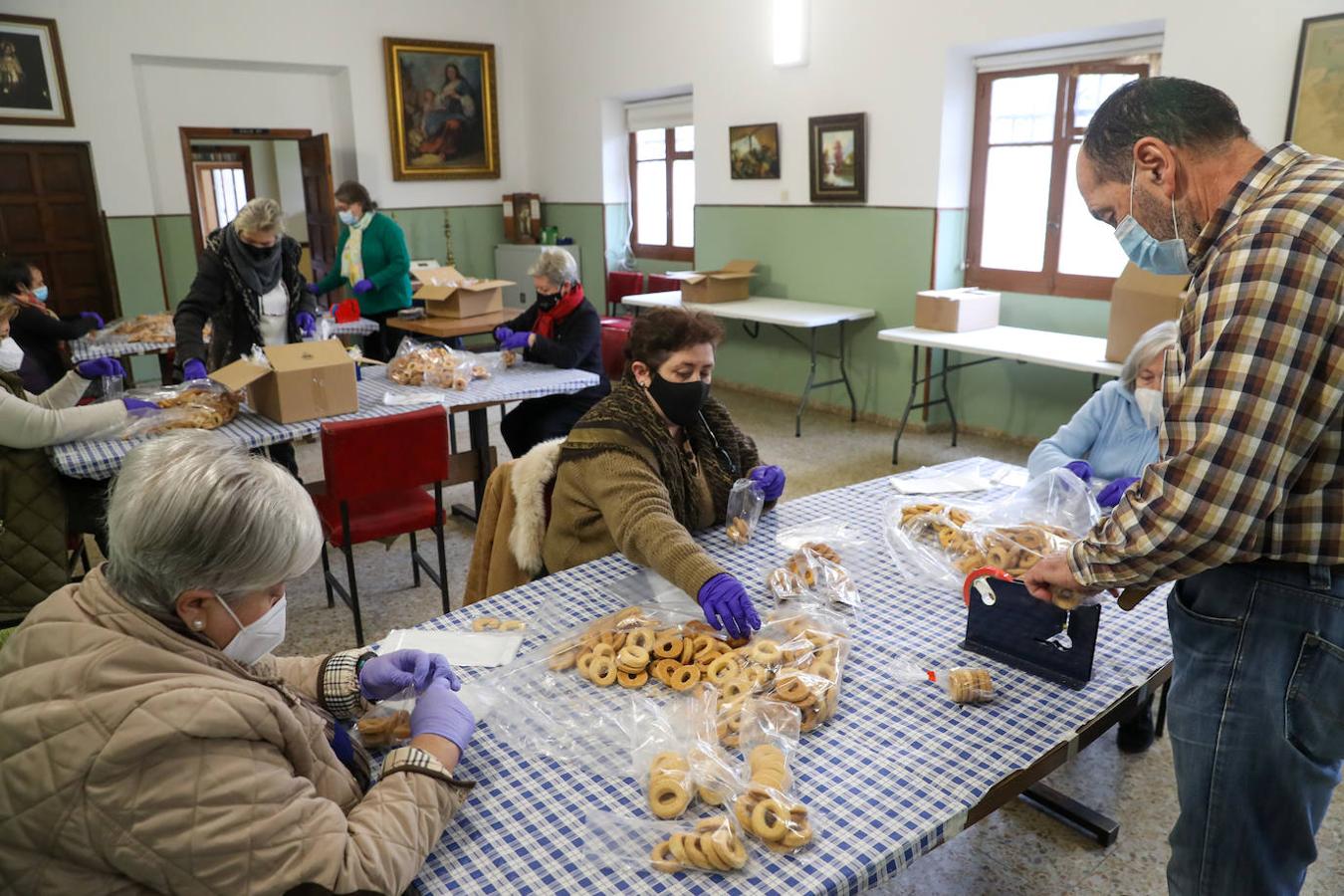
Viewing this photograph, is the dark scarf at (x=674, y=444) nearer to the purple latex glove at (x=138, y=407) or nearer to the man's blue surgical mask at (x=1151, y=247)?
the man's blue surgical mask at (x=1151, y=247)

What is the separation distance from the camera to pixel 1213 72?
4344 mm

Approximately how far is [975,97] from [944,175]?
53cm

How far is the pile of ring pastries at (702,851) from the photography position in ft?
3.66

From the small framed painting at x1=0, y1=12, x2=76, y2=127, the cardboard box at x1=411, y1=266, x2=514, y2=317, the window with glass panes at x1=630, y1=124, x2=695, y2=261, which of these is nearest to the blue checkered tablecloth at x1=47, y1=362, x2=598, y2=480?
the cardboard box at x1=411, y1=266, x2=514, y2=317

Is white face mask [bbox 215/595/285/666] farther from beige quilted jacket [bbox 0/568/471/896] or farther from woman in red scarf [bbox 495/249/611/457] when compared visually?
woman in red scarf [bbox 495/249/611/457]

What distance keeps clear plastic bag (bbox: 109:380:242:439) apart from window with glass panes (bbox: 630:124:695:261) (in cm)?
492

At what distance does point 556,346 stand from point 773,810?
341 centimetres

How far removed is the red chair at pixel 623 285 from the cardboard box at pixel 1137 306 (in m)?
4.32

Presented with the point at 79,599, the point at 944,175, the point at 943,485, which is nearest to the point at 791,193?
the point at 944,175

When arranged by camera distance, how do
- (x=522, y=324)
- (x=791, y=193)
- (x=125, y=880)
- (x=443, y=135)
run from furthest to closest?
1. (x=443, y=135)
2. (x=791, y=193)
3. (x=522, y=324)
4. (x=125, y=880)

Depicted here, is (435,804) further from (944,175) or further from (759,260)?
(759,260)

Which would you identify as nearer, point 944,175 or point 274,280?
point 274,280

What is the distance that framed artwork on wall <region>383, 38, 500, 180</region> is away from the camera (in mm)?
8516

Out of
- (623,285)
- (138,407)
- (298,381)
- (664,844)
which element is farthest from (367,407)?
(623,285)
